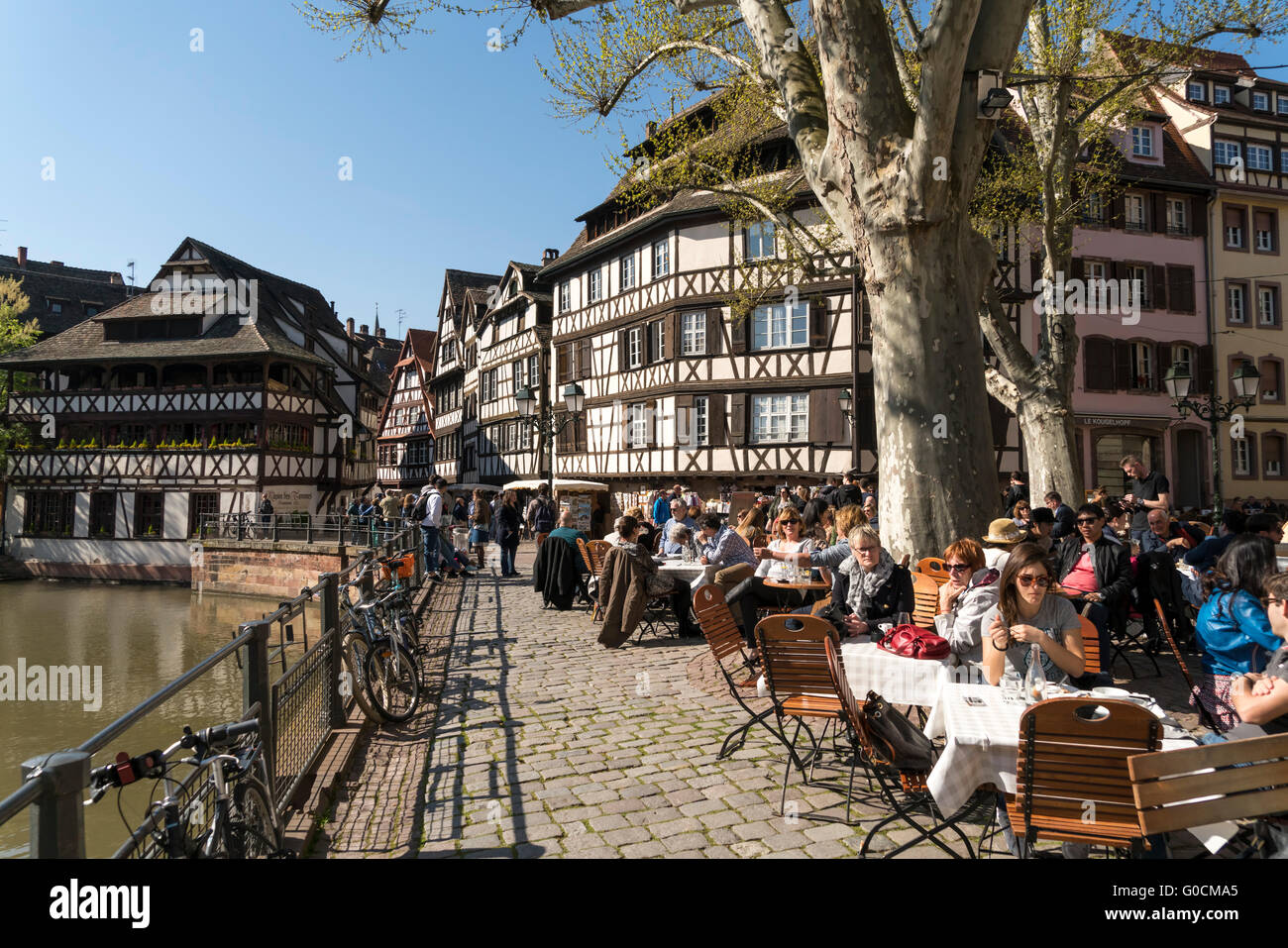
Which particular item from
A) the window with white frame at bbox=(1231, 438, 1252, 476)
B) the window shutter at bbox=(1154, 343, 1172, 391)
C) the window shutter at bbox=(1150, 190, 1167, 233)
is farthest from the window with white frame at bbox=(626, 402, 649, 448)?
the window with white frame at bbox=(1231, 438, 1252, 476)

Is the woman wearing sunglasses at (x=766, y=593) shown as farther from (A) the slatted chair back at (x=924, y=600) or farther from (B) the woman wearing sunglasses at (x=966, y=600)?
(B) the woman wearing sunglasses at (x=966, y=600)

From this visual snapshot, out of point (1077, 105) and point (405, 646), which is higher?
point (1077, 105)

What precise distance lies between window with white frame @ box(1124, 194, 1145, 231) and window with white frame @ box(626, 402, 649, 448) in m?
16.8

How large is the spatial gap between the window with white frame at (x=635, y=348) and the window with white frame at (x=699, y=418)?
10.6 ft

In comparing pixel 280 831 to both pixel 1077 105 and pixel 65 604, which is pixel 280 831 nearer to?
pixel 1077 105

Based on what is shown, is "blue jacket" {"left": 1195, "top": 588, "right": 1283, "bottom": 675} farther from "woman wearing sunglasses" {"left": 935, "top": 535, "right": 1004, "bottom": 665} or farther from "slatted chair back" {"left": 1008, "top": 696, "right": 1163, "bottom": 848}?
"slatted chair back" {"left": 1008, "top": 696, "right": 1163, "bottom": 848}

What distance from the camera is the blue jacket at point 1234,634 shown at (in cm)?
434

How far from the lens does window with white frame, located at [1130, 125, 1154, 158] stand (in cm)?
2778

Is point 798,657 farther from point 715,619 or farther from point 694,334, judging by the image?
point 694,334

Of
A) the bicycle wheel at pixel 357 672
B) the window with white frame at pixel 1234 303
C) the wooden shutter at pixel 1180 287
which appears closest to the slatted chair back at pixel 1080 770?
the bicycle wheel at pixel 357 672

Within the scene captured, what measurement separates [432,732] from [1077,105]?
15918 millimetres

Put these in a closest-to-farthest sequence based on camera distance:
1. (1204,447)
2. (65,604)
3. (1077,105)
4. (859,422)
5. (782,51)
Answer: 1. (782,51)
2. (1077,105)
3. (859,422)
4. (1204,447)
5. (65,604)

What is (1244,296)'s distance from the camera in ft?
93.8

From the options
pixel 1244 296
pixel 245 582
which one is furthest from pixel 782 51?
pixel 245 582
